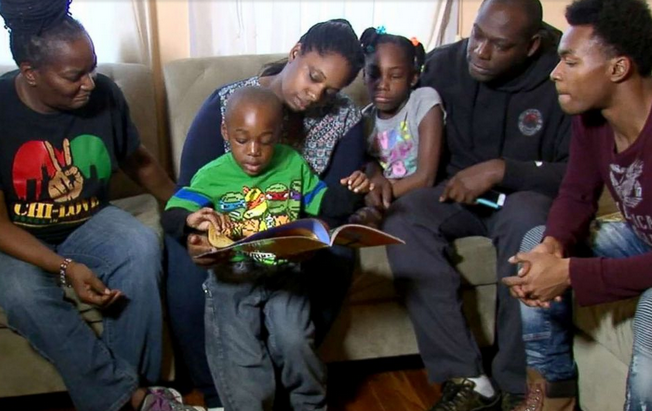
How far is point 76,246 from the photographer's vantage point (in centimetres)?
172

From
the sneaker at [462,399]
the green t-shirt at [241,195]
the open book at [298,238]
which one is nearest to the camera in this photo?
the open book at [298,238]

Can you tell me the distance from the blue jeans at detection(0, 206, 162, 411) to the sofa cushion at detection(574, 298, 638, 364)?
98 centimetres

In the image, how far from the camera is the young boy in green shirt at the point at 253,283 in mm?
1562

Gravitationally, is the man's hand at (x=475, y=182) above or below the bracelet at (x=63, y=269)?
above

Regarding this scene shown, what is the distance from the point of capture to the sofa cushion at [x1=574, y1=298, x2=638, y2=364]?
1.52m

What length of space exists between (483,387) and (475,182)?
517 millimetres

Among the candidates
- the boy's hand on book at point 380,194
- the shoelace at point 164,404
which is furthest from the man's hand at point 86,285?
the boy's hand on book at point 380,194

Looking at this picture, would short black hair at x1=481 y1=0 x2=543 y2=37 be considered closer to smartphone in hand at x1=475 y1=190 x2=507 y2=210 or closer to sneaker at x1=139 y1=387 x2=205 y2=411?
smartphone in hand at x1=475 y1=190 x2=507 y2=210

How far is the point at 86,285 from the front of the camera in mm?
1592

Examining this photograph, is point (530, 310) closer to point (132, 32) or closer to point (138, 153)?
point (138, 153)

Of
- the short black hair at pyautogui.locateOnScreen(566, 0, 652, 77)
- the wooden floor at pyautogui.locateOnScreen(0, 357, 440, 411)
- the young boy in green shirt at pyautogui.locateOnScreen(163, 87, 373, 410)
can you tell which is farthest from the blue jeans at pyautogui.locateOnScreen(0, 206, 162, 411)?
the short black hair at pyautogui.locateOnScreen(566, 0, 652, 77)

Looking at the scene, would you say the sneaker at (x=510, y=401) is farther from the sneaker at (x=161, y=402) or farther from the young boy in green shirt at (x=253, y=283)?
Result: the sneaker at (x=161, y=402)

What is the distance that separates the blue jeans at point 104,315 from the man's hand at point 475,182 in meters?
0.76

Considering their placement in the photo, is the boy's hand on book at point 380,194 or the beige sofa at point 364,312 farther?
the boy's hand on book at point 380,194
